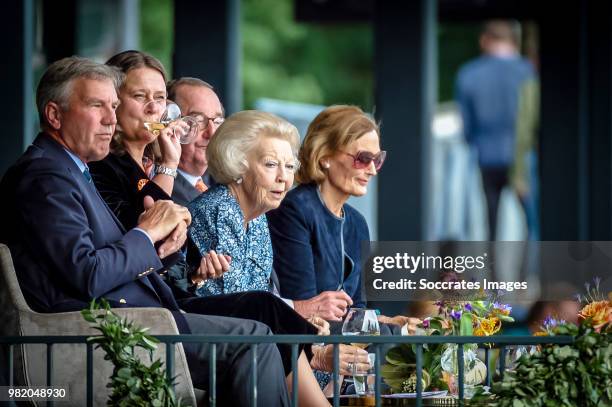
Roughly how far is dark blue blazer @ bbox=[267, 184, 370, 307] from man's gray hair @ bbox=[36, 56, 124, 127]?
0.97m

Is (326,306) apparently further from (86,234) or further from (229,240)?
(86,234)

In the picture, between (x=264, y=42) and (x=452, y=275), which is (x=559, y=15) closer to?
(x=452, y=275)

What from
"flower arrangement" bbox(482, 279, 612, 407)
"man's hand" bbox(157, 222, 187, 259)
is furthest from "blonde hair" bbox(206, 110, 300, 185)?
"flower arrangement" bbox(482, 279, 612, 407)

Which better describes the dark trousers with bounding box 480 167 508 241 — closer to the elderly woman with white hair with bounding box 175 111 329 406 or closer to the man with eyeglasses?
the man with eyeglasses

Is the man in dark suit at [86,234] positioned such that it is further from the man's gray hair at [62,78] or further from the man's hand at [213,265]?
the man's hand at [213,265]

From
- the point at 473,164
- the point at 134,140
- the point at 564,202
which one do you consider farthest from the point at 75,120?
the point at 473,164

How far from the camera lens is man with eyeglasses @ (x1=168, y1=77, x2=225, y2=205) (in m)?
4.84

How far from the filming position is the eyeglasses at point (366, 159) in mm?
4836

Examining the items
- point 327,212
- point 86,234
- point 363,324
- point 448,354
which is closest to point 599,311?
point 448,354

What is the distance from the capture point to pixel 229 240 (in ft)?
14.6

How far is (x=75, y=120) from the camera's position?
4031 millimetres

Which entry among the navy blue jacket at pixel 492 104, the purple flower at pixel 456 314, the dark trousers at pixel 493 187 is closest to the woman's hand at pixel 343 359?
the purple flower at pixel 456 314

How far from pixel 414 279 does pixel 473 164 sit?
687 centimetres

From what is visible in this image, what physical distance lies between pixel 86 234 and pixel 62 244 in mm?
71
